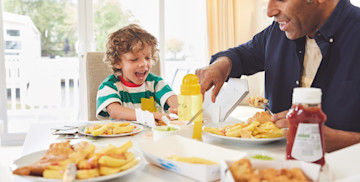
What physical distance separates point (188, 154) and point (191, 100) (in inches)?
12.1

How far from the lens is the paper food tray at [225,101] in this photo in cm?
122

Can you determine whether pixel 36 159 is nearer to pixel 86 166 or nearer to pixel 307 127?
pixel 86 166

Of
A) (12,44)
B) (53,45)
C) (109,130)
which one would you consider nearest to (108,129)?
(109,130)

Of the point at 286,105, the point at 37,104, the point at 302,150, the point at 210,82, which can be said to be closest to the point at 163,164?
the point at 302,150

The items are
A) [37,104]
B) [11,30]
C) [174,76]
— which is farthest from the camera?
[174,76]

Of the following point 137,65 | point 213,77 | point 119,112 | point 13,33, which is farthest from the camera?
point 13,33

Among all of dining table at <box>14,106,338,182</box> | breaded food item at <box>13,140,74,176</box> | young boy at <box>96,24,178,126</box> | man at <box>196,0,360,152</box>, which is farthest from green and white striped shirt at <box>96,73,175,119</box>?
breaded food item at <box>13,140,74,176</box>

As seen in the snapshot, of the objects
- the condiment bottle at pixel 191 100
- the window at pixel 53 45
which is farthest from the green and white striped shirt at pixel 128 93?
the window at pixel 53 45

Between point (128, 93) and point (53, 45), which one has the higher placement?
point (53, 45)

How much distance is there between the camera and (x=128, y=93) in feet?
5.99

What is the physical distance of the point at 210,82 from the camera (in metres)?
1.36

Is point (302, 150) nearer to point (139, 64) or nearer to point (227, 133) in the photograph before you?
point (227, 133)

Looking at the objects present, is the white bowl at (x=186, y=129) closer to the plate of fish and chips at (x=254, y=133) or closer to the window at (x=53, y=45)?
the plate of fish and chips at (x=254, y=133)

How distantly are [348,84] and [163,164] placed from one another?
800mm
